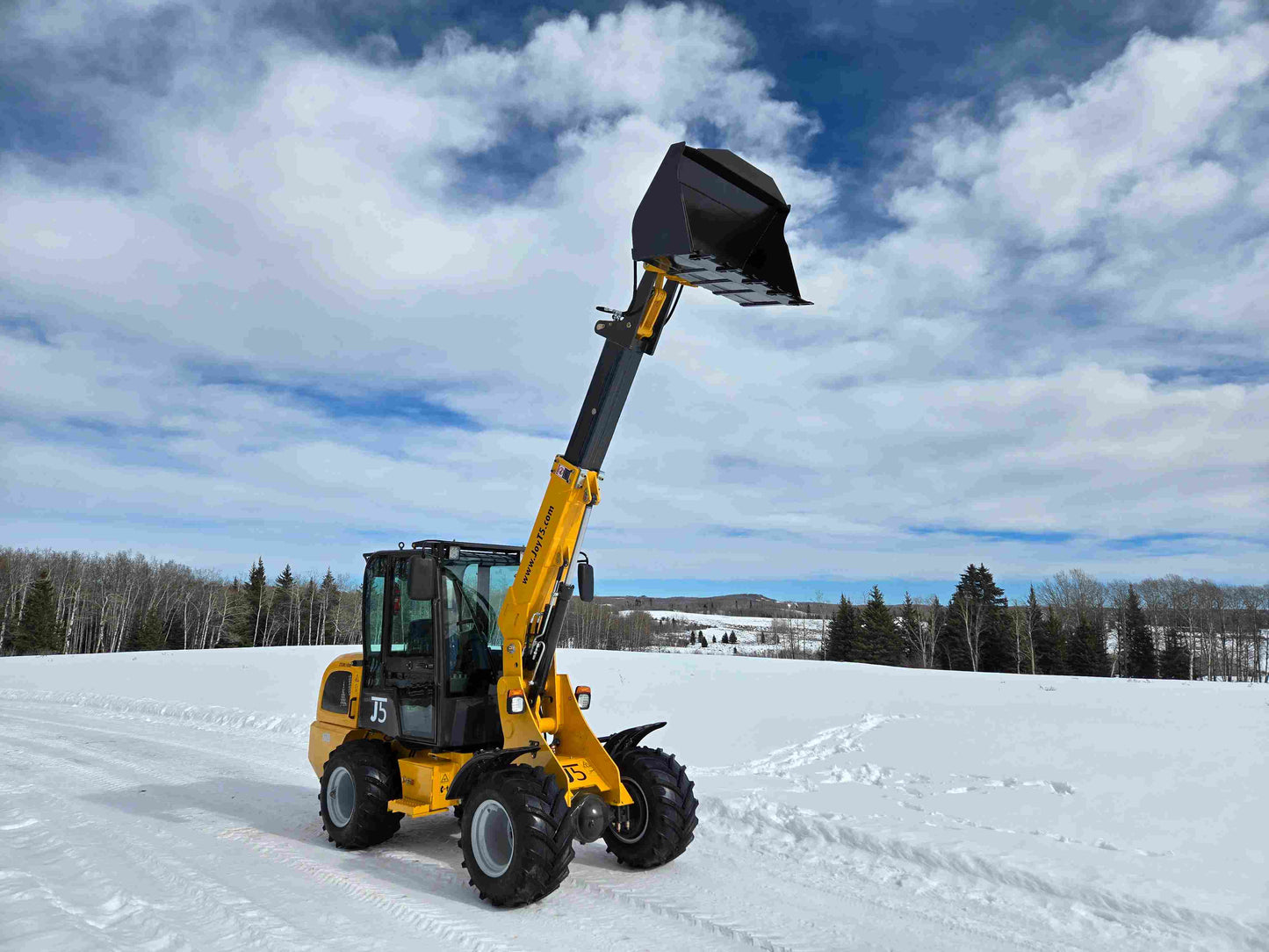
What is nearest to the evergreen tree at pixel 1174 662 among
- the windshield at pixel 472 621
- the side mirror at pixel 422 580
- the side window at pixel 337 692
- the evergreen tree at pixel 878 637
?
the evergreen tree at pixel 878 637

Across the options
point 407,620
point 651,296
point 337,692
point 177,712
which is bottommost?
point 177,712

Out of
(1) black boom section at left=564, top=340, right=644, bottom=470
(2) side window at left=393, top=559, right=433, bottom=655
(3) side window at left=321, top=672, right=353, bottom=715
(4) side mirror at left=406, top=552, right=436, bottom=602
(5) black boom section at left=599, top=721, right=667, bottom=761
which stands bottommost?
(5) black boom section at left=599, top=721, right=667, bottom=761

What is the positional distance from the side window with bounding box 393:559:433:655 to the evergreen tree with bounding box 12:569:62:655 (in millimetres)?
60400

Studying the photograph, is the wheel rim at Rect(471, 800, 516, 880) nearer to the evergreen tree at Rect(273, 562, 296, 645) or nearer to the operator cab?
the operator cab

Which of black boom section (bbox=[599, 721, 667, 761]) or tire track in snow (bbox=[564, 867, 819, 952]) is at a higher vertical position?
black boom section (bbox=[599, 721, 667, 761])

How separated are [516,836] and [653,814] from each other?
1323 millimetres

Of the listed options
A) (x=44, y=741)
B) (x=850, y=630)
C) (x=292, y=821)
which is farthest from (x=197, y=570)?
(x=292, y=821)

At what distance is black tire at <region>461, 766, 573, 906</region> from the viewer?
18.4 feet

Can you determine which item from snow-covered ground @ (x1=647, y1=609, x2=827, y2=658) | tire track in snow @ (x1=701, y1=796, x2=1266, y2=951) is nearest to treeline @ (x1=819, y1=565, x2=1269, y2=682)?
snow-covered ground @ (x1=647, y1=609, x2=827, y2=658)

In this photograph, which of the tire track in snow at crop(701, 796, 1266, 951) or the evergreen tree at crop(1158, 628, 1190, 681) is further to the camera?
the evergreen tree at crop(1158, 628, 1190, 681)

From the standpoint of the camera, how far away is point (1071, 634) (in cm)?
5494

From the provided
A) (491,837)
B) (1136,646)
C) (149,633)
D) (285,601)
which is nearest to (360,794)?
(491,837)

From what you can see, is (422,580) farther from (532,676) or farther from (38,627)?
(38,627)

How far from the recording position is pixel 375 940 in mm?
5047
